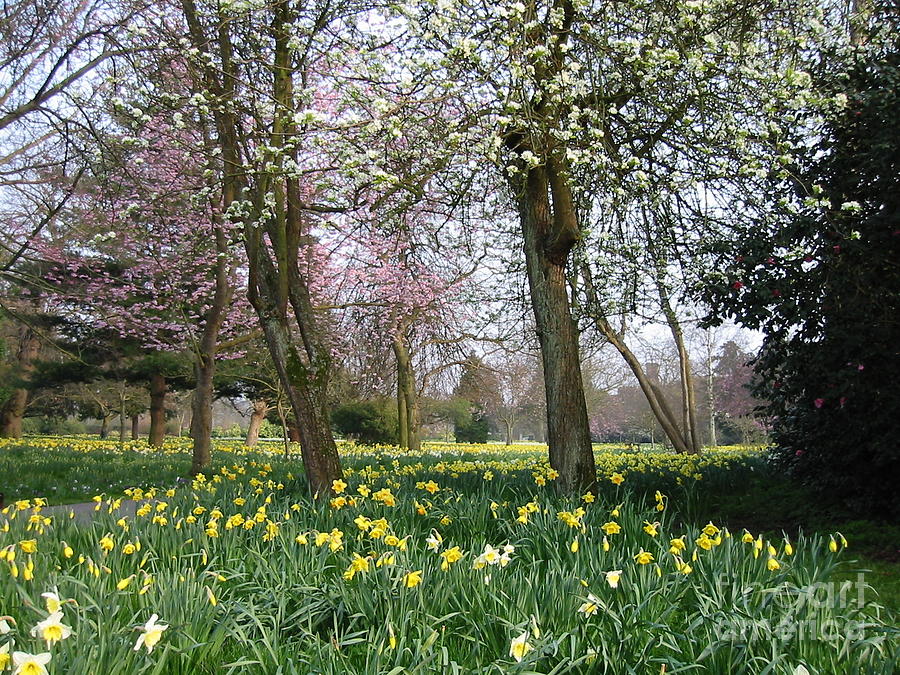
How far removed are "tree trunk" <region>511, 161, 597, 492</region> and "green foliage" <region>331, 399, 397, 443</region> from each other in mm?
14585

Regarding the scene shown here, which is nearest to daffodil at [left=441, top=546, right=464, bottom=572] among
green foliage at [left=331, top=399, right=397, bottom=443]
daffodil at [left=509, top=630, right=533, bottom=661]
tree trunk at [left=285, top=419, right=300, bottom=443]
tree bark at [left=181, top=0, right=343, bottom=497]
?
daffodil at [left=509, top=630, right=533, bottom=661]

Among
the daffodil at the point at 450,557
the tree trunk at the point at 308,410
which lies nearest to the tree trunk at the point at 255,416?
the tree trunk at the point at 308,410

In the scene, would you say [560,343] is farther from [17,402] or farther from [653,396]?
[17,402]

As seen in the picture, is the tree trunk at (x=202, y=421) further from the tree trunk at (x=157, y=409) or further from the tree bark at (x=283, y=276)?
the tree trunk at (x=157, y=409)

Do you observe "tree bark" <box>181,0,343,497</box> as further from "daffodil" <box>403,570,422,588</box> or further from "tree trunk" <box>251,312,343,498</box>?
"daffodil" <box>403,570,422,588</box>

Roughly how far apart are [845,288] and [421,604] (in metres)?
4.68

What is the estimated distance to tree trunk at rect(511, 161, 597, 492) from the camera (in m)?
5.31

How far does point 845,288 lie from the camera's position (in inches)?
210

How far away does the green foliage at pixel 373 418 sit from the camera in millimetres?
19969

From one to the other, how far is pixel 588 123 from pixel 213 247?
7012mm

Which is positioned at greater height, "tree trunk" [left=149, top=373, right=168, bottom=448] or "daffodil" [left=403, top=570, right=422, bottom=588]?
"tree trunk" [left=149, top=373, right=168, bottom=448]

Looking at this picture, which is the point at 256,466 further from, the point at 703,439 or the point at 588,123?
the point at 703,439

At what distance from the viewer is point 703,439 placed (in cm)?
3875

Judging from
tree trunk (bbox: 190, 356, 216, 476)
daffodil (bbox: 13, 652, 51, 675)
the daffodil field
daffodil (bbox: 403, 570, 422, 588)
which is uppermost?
tree trunk (bbox: 190, 356, 216, 476)
